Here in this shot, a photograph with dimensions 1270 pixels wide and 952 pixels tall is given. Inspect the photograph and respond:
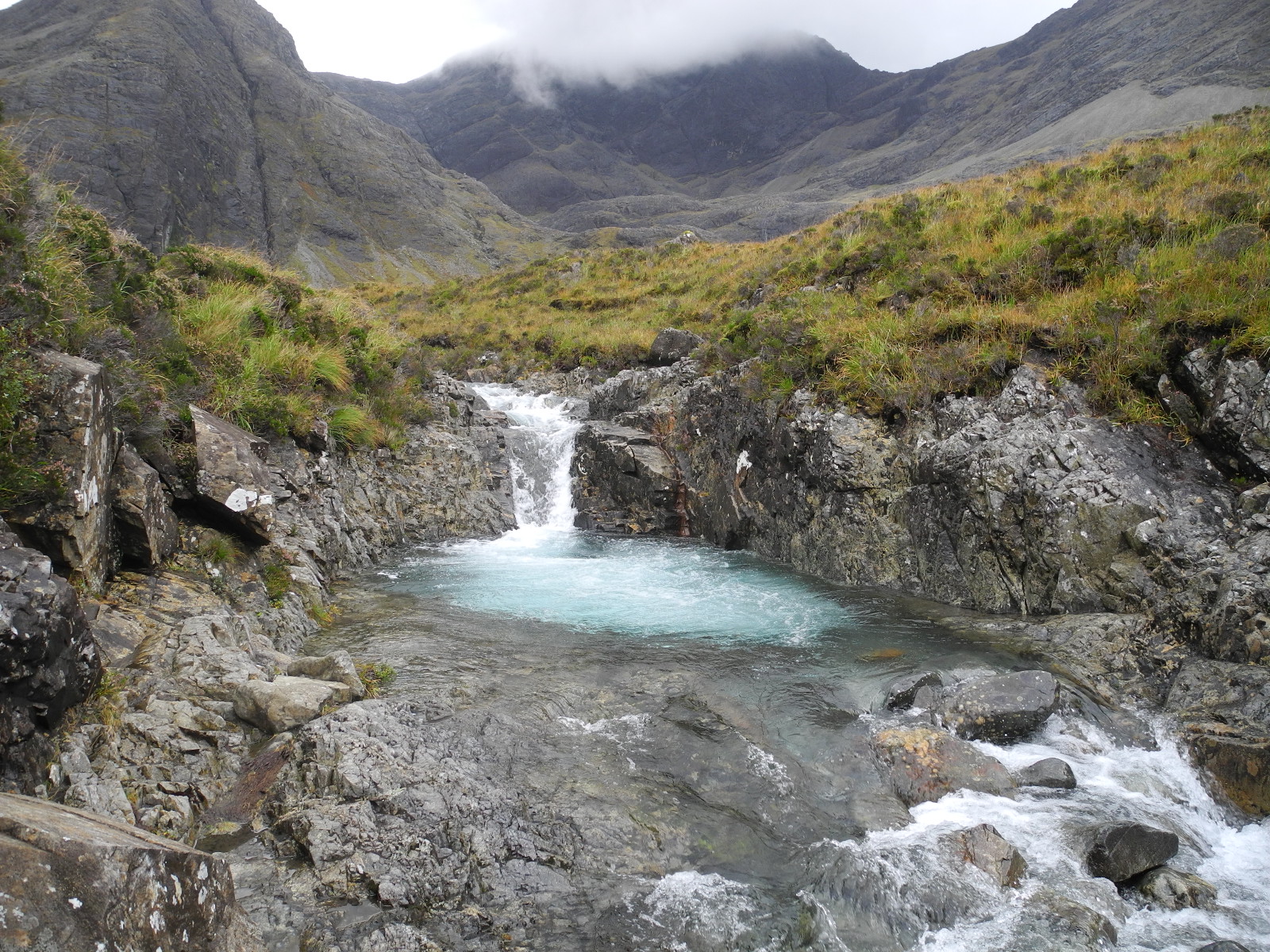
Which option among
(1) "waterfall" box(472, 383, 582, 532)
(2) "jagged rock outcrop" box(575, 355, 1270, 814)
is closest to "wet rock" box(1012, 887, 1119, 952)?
(2) "jagged rock outcrop" box(575, 355, 1270, 814)

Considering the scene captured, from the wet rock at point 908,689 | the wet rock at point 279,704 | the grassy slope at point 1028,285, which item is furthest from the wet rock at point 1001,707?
the wet rock at point 279,704

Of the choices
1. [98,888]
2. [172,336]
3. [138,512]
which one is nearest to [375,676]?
[138,512]

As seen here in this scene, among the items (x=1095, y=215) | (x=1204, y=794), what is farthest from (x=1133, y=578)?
(x=1095, y=215)

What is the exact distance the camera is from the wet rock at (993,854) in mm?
4680

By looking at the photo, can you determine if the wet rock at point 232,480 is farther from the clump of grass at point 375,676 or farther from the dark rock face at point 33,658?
the dark rock face at point 33,658

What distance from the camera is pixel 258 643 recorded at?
722 centimetres

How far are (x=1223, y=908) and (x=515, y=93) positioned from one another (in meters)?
206

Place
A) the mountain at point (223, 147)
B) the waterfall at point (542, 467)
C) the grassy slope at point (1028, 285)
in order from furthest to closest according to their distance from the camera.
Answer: the mountain at point (223, 147)
the waterfall at point (542, 467)
the grassy slope at point (1028, 285)

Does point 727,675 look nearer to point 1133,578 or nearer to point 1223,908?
point 1223,908

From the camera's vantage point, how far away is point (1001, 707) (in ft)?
21.7

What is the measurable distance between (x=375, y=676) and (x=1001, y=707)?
650 centimetres

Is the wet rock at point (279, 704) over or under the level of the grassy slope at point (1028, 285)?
under

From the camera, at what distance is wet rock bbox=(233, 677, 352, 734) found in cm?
561

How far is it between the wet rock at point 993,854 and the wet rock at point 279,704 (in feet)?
17.7
